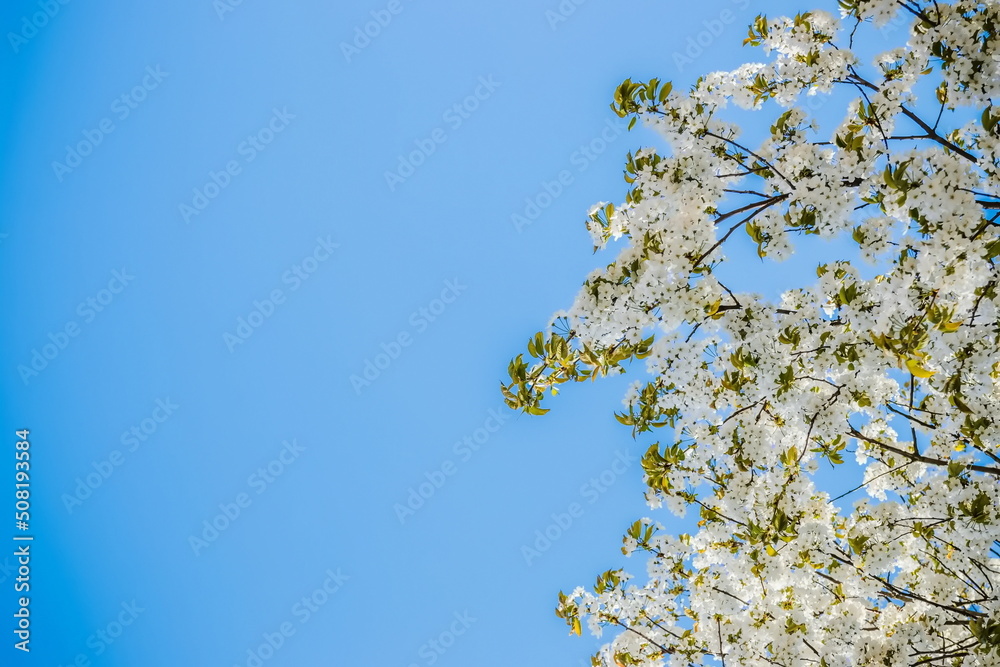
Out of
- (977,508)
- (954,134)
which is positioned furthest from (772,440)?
(954,134)

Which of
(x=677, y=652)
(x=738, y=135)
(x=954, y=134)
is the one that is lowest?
(x=677, y=652)

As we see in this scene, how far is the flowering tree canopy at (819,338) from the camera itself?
2494 millimetres

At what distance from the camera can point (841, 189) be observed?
271 centimetres

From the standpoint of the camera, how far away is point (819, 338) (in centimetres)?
286

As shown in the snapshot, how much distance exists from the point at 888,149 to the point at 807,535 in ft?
6.92

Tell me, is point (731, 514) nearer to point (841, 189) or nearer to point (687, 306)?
point (687, 306)

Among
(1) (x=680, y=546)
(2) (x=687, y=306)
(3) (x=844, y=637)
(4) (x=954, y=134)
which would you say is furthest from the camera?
(1) (x=680, y=546)

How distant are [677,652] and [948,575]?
171cm

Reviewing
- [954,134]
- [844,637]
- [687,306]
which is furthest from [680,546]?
[954,134]

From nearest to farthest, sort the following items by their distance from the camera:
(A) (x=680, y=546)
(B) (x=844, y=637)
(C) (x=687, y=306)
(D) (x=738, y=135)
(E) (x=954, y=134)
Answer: (C) (x=687, y=306), (D) (x=738, y=135), (E) (x=954, y=134), (B) (x=844, y=637), (A) (x=680, y=546)

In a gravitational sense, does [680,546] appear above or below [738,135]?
below

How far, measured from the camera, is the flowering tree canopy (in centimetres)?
249

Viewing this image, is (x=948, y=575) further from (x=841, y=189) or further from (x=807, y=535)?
→ (x=841, y=189)

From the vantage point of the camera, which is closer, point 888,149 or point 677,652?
point 888,149
